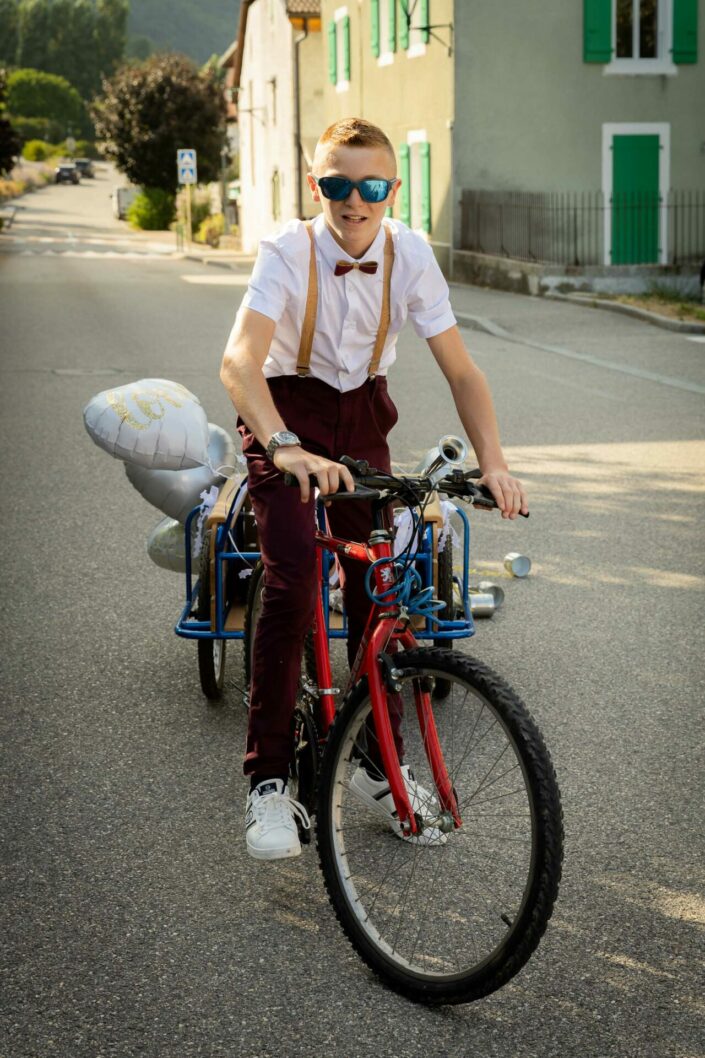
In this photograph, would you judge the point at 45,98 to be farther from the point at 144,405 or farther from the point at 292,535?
the point at 292,535

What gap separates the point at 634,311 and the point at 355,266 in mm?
17419

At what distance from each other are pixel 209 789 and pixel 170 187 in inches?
2517

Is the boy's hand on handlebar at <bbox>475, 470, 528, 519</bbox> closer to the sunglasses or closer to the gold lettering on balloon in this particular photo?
the sunglasses

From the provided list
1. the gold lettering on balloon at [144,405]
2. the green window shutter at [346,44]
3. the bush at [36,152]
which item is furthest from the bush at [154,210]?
the bush at [36,152]

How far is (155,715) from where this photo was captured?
17.1ft

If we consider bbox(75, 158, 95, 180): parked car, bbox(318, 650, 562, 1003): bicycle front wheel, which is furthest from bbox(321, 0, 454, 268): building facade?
bbox(75, 158, 95, 180): parked car

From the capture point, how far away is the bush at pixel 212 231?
5362 cm

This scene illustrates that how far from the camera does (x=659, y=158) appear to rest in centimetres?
2781

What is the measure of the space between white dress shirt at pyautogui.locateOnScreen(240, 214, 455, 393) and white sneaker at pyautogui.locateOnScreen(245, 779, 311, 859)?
1.03 metres

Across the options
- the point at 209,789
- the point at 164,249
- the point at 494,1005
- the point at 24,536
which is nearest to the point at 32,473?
the point at 24,536

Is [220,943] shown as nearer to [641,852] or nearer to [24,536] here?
[641,852]

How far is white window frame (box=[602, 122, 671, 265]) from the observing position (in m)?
27.4

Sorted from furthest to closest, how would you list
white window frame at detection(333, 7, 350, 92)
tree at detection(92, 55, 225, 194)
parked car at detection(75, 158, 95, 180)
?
parked car at detection(75, 158, 95, 180) → tree at detection(92, 55, 225, 194) → white window frame at detection(333, 7, 350, 92)

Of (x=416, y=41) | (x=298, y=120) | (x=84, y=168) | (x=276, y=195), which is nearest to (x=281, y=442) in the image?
(x=416, y=41)
